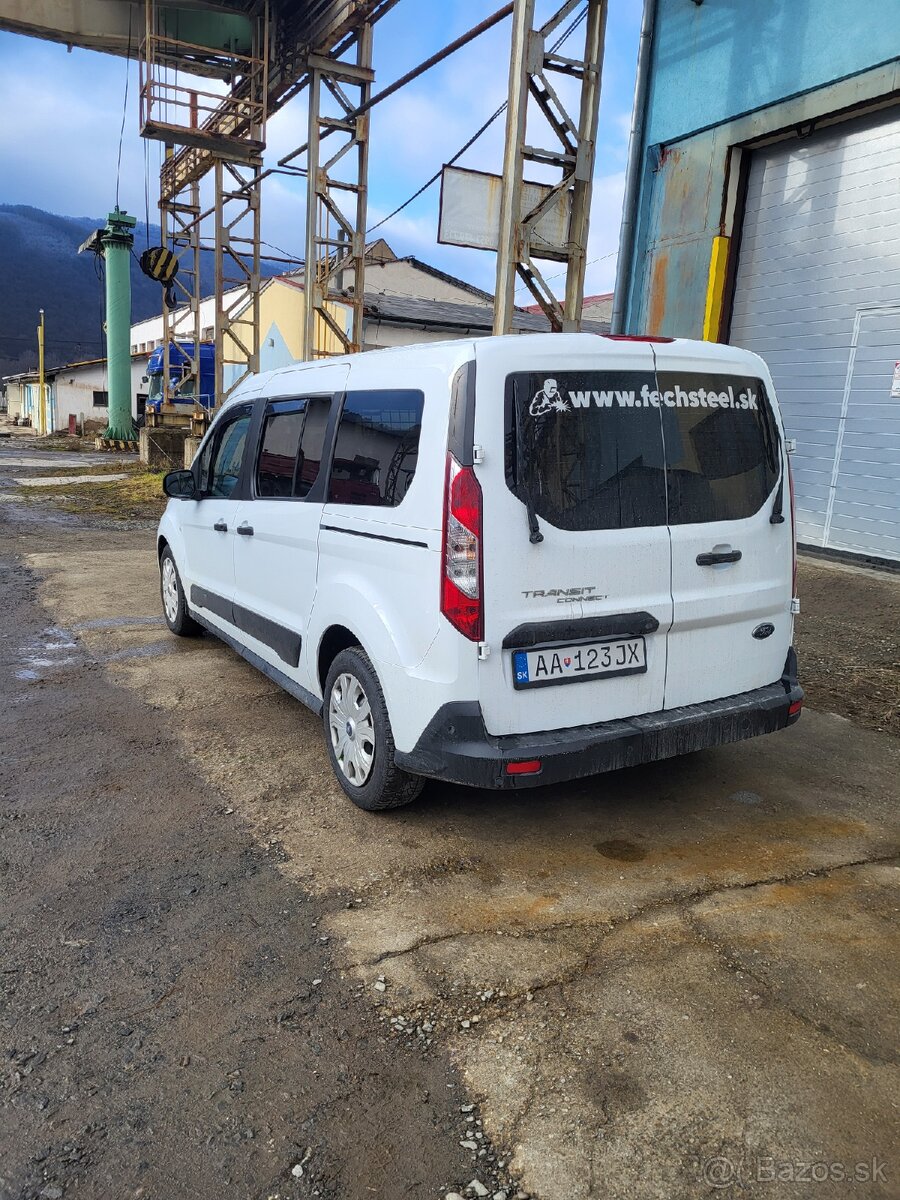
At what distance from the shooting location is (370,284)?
31.6 m

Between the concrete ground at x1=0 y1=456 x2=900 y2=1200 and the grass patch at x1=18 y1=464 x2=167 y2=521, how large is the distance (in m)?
10.2

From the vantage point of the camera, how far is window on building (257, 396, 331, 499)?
4148 millimetres

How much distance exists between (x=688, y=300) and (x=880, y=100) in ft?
9.03

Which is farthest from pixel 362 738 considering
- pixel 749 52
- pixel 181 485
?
pixel 749 52

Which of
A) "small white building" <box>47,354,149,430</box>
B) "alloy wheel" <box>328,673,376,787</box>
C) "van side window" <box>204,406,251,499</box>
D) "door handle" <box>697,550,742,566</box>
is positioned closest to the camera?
"door handle" <box>697,550,742,566</box>

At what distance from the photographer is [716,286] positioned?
972cm

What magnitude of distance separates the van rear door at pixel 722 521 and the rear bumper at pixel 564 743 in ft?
0.36

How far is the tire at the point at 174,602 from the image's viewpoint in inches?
→ 249

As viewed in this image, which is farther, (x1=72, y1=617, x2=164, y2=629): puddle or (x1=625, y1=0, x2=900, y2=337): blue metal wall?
(x1=625, y1=0, x2=900, y2=337): blue metal wall

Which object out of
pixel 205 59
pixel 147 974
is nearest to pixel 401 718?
pixel 147 974

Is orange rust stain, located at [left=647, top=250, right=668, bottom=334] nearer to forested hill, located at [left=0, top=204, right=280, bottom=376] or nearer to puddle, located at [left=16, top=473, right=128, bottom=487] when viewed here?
puddle, located at [left=16, top=473, right=128, bottom=487]

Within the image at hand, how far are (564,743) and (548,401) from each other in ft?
4.13

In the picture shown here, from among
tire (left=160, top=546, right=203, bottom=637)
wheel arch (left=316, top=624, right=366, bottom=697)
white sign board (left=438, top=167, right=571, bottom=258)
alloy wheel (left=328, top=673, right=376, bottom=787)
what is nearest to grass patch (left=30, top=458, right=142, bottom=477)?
white sign board (left=438, top=167, right=571, bottom=258)

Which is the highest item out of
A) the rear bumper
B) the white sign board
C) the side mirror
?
the white sign board
